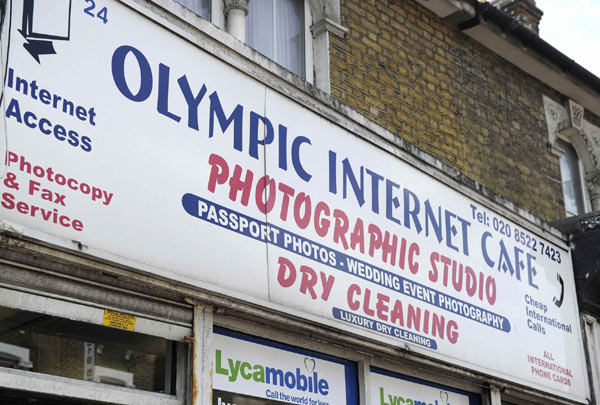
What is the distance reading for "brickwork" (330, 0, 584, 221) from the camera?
7980 mm

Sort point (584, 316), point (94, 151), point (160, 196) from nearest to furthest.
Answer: point (94, 151)
point (160, 196)
point (584, 316)

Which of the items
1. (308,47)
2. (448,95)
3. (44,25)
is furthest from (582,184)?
(44,25)

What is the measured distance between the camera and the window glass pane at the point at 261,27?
7559mm

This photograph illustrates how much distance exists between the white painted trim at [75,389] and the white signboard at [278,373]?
548 mm

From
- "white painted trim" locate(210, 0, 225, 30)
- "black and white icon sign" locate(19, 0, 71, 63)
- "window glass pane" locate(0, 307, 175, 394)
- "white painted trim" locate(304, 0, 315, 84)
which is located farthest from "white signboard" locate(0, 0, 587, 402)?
"white painted trim" locate(210, 0, 225, 30)

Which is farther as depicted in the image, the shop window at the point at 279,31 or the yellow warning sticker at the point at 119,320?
the shop window at the point at 279,31

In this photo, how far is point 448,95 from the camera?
885 cm

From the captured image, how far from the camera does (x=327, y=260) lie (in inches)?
223

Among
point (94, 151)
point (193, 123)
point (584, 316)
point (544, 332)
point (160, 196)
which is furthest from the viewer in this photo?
point (584, 316)

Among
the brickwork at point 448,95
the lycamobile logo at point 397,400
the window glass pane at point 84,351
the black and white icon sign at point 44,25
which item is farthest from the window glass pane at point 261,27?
the window glass pane at point 84,351

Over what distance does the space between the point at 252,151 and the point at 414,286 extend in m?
1.81

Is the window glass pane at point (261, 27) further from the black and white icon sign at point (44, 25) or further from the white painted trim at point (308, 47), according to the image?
the black and white icon sign at point (44, 25)

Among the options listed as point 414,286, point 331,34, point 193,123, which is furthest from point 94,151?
point 331,34

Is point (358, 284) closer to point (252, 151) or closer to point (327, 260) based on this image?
point (327, 260)
